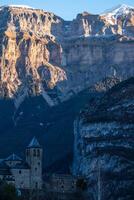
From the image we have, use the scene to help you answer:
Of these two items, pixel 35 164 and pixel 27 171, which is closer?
pixel 27 171

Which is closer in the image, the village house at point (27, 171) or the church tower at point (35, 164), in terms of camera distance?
the village house at point (27, 171)

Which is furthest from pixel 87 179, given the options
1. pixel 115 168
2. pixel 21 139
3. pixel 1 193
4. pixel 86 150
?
pixel 21 139

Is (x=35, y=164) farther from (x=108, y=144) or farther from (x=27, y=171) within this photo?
(x=108, y=144)

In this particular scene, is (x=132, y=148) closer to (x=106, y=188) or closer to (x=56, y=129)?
(x=106, y=188)

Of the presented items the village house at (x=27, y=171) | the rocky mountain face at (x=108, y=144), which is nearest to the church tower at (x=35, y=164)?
the village house at (x=27, y=171)

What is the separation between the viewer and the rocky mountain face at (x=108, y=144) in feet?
422

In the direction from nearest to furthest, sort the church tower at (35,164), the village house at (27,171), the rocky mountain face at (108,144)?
the village house at (27,171)
the church tower at (35,164)
the rocky mountain face at (108,144)

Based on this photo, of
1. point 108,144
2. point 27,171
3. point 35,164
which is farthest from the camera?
point 108,144

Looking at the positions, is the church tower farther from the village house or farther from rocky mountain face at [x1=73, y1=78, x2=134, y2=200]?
rocky mountain face at [x1=73, y1=78, x2=134, y2=200]

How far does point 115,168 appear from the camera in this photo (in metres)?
135

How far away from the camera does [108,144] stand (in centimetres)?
14550

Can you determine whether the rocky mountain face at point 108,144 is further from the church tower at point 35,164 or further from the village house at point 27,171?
the village house at point 27,171

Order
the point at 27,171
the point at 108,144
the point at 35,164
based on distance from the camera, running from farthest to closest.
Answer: the point at 108,144, the point at 35,164, the point at 27,171

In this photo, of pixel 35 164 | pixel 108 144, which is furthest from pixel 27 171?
pixel 108 144
